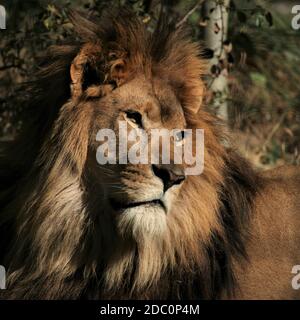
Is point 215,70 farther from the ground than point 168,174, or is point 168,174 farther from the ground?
point 215,70

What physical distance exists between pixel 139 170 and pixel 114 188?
20 cm

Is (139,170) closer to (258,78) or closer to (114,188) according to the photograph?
(114,188)

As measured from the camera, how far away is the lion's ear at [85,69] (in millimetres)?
4238

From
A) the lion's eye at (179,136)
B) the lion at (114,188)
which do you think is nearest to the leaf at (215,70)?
the lion at (114,188)

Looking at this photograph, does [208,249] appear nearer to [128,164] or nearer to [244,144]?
[128,164]

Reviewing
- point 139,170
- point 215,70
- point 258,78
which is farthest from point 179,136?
point 258,78

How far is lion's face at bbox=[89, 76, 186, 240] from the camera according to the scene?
3939 millimetres

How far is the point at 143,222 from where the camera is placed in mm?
3977

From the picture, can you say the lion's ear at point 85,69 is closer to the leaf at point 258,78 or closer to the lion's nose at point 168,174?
the lion's nose at point 168,174

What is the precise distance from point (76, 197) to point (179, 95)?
80 cm

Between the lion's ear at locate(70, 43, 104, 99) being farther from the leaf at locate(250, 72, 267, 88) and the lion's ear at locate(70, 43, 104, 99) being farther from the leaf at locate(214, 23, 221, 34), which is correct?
the leaf at locate(250, 72, 267, 88)

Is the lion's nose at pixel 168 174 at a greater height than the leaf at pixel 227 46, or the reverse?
the leaf at pixel 227 46

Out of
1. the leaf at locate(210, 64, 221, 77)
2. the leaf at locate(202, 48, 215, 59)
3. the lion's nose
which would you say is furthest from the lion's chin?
the leaf at locate(210, 64, 221, 77)

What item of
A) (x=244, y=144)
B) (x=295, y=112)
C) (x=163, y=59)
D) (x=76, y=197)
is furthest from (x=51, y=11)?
(x=295, y=112)
